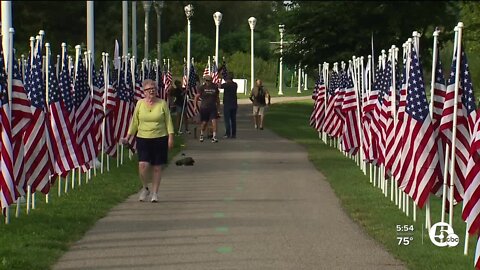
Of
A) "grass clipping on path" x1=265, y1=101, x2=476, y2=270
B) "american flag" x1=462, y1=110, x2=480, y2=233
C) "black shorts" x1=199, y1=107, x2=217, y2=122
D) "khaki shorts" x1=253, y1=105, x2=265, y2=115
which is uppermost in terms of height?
"american flag" x1=462, y1=110, x2=480, y2=233

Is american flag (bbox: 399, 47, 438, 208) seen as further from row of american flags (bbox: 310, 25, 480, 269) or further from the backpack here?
the backpack

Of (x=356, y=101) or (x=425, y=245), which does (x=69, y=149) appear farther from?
(x=356, y=101)

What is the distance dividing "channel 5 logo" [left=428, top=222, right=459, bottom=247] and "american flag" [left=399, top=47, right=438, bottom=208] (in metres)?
0.63

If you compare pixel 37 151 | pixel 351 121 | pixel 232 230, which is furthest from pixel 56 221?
pixel 351 121

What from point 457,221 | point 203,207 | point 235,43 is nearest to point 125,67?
point 203,207

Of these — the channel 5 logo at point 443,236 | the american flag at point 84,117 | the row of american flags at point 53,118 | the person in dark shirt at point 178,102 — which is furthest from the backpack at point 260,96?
the channel 5 logo at point 443,236

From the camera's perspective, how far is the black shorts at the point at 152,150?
15.2 m

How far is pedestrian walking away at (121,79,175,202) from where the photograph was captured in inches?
595

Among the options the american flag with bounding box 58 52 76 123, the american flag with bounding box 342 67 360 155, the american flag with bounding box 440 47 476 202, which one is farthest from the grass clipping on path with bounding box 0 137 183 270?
the american flag with bounding box 342 67 360 155

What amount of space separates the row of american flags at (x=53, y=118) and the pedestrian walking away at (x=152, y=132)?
128 centimetres

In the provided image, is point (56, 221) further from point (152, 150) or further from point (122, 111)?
point (122, 111)

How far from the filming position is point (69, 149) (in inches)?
628

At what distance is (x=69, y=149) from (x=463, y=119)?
6.61 m

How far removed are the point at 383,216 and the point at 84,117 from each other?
6.90 m
